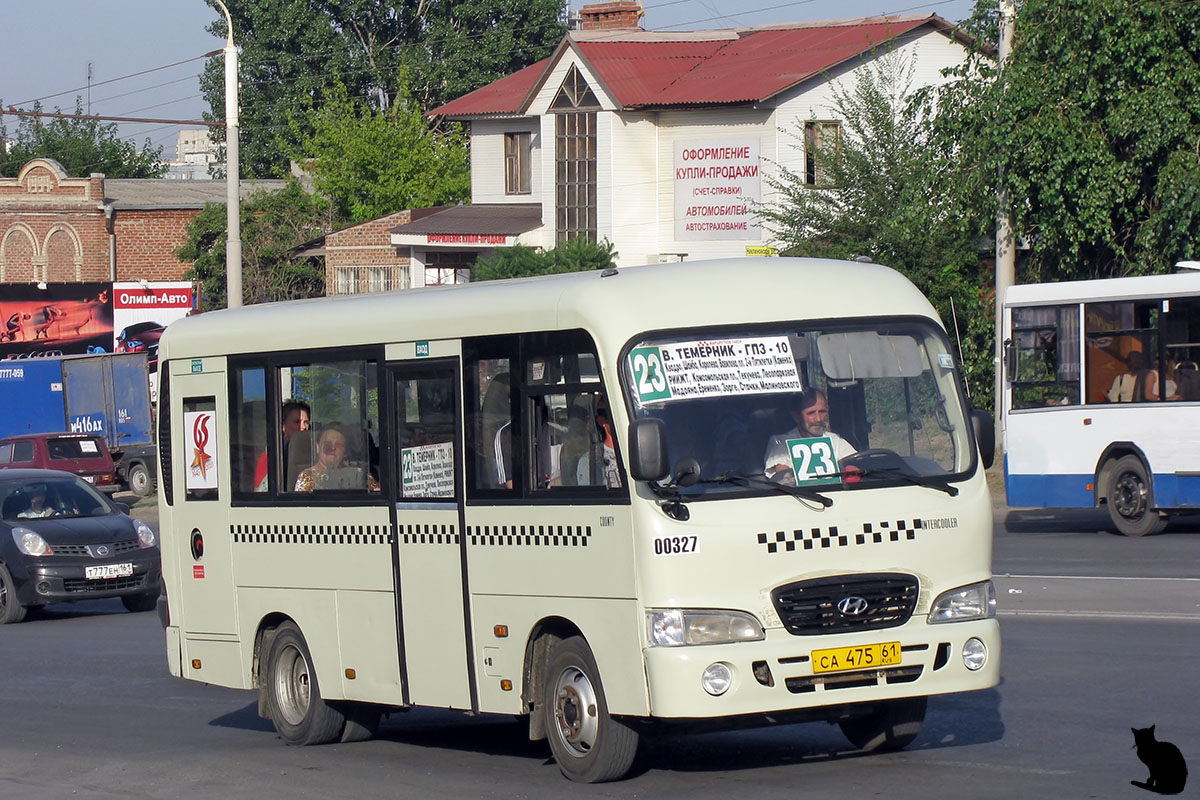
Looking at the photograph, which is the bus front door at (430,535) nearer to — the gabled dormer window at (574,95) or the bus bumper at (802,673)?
the bus bumper at (802,673)

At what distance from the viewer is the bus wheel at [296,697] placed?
10.1 meters

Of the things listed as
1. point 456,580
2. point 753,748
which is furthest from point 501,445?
point 753,748

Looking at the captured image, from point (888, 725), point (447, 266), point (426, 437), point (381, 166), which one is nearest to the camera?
point (888, 725)

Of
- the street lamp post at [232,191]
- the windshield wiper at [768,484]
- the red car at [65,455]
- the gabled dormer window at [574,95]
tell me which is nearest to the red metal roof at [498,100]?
the gabled dormer window at [574,95]

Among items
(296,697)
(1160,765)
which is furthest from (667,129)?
(1160,765)

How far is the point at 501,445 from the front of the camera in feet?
28.3

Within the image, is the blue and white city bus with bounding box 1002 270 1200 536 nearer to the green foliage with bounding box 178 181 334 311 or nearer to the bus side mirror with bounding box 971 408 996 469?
the bus side mirror with bounding box 971 408 996 469

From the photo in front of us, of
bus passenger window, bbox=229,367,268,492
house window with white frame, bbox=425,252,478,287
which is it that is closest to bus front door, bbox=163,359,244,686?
bus passenger window, bbox=229,367,268,492

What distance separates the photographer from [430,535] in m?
9.00

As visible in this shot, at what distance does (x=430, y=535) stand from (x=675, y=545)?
1.90m

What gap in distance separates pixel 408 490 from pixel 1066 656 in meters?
5.14

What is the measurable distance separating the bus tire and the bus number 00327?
12.9 meters

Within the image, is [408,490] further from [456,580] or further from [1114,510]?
[1114,510]

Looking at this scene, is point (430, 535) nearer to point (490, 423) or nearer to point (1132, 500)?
point (490, 423)
